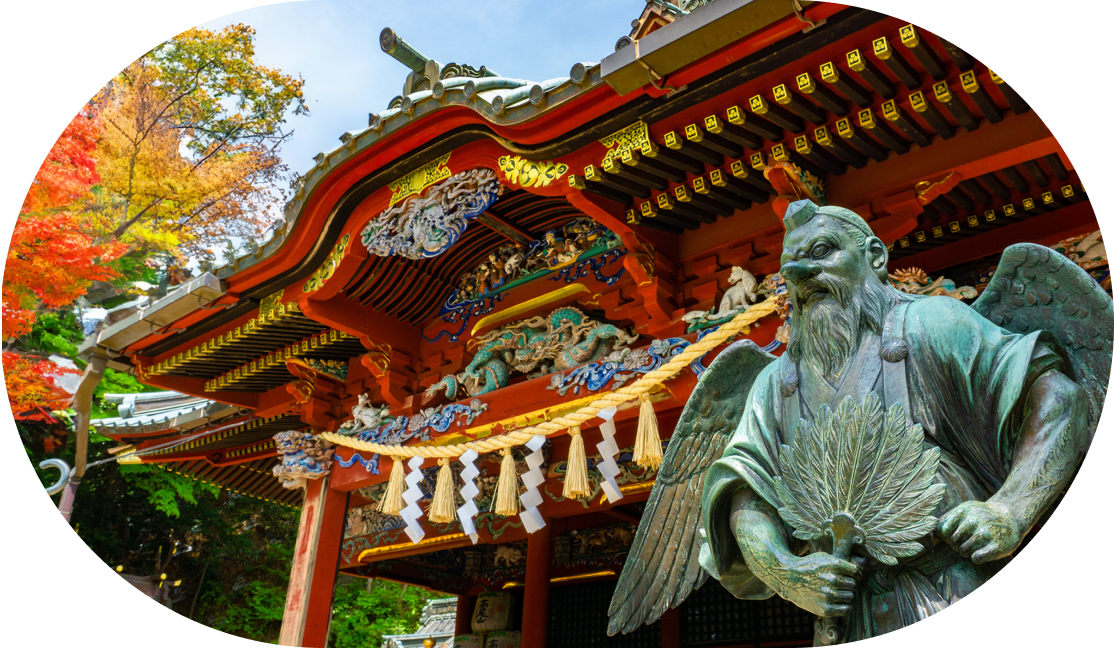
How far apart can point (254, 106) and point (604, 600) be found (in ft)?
45.7

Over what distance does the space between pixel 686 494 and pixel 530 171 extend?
7.98 ft

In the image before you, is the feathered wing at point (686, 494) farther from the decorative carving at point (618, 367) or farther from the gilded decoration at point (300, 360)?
the gilded decoration at point (300, 360)

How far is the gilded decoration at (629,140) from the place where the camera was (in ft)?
13.5

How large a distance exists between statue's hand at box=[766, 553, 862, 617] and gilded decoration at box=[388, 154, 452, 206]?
3595mm

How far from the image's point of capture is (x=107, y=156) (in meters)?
14.5

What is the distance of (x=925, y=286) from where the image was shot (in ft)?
12.9

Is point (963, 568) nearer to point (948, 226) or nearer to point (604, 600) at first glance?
point (948, 226)

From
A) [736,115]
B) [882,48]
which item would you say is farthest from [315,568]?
[882,48]

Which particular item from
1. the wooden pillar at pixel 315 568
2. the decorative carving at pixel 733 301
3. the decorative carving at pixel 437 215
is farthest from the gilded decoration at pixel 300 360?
the decorative carving at pixel 733 301

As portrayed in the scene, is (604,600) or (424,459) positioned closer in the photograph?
(424,459)

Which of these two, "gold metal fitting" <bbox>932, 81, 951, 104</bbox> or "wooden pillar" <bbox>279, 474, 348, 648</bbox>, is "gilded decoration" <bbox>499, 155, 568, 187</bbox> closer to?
"gold metal fitting" <bbox>932, 81, 951, 104</bbox>

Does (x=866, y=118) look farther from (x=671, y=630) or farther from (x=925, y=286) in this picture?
(x=671, y=630)

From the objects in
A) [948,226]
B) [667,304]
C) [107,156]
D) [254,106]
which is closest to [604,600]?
[667,304]

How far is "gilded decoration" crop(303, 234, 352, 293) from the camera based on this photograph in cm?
547
